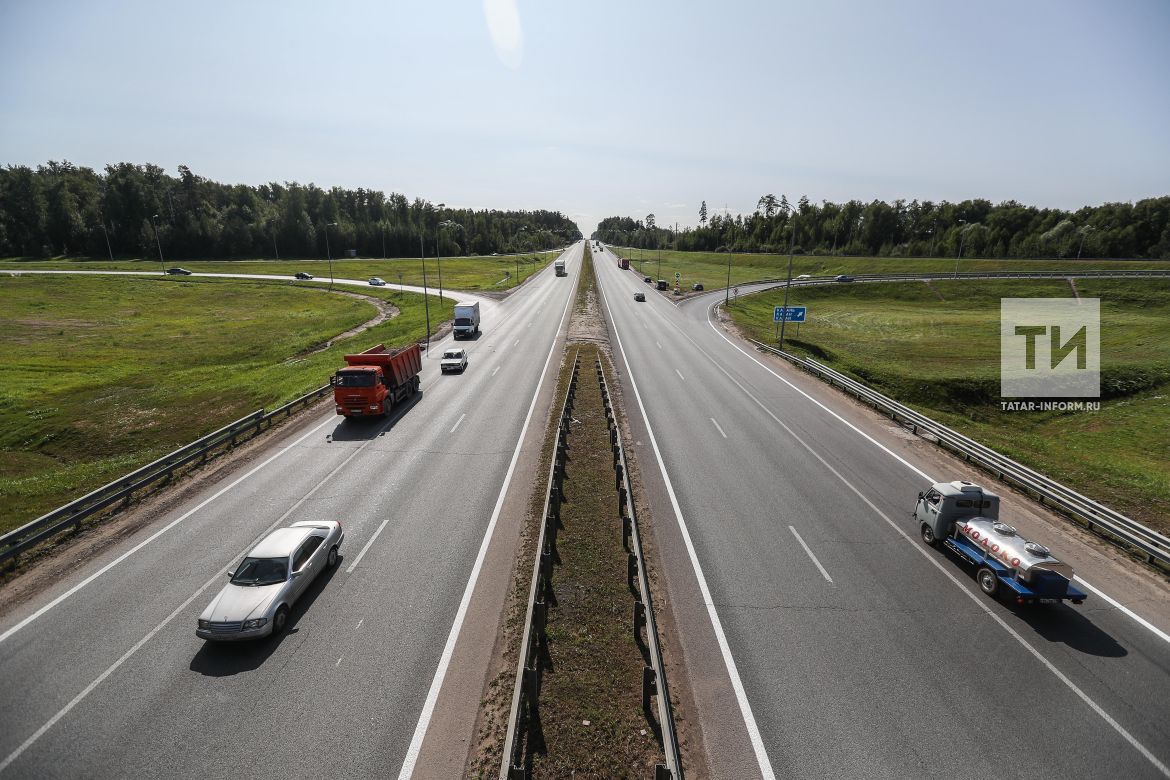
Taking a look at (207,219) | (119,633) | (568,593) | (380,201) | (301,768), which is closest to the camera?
(301,768)

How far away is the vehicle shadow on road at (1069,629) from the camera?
39.8 ft

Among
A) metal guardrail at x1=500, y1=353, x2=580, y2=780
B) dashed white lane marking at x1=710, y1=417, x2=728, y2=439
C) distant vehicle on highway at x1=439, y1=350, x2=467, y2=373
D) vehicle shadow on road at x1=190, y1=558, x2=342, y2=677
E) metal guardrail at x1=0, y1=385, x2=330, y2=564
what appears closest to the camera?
metal guardrail at x1=500, y1=353, x2=580, y2=780

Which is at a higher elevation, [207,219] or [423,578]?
[207,219]

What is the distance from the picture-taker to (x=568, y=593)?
1348 centimetres

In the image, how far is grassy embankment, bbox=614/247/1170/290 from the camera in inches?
3605

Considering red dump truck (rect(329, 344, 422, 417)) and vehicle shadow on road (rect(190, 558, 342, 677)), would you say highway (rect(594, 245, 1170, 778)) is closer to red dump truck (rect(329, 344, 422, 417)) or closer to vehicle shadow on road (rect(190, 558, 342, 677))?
vehicle shadow on road (rect(190, 558, 342, 677))

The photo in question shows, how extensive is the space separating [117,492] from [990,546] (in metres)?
29.5

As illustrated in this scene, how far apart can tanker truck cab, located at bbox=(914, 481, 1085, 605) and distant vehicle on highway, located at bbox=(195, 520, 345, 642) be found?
1895cm

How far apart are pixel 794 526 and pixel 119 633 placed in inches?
775

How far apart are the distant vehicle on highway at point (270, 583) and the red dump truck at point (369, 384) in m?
13.1

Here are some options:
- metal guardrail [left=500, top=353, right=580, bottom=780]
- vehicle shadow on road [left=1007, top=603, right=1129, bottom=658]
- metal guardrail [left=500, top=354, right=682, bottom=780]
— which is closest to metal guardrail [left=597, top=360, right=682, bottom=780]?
metal guardrail [left=500, top=354, right=682, bottom=780]

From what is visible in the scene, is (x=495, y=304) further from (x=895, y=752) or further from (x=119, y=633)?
(x=895, y=752)

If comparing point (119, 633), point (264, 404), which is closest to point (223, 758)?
point (119, 633)

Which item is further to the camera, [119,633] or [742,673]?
[119,633]
